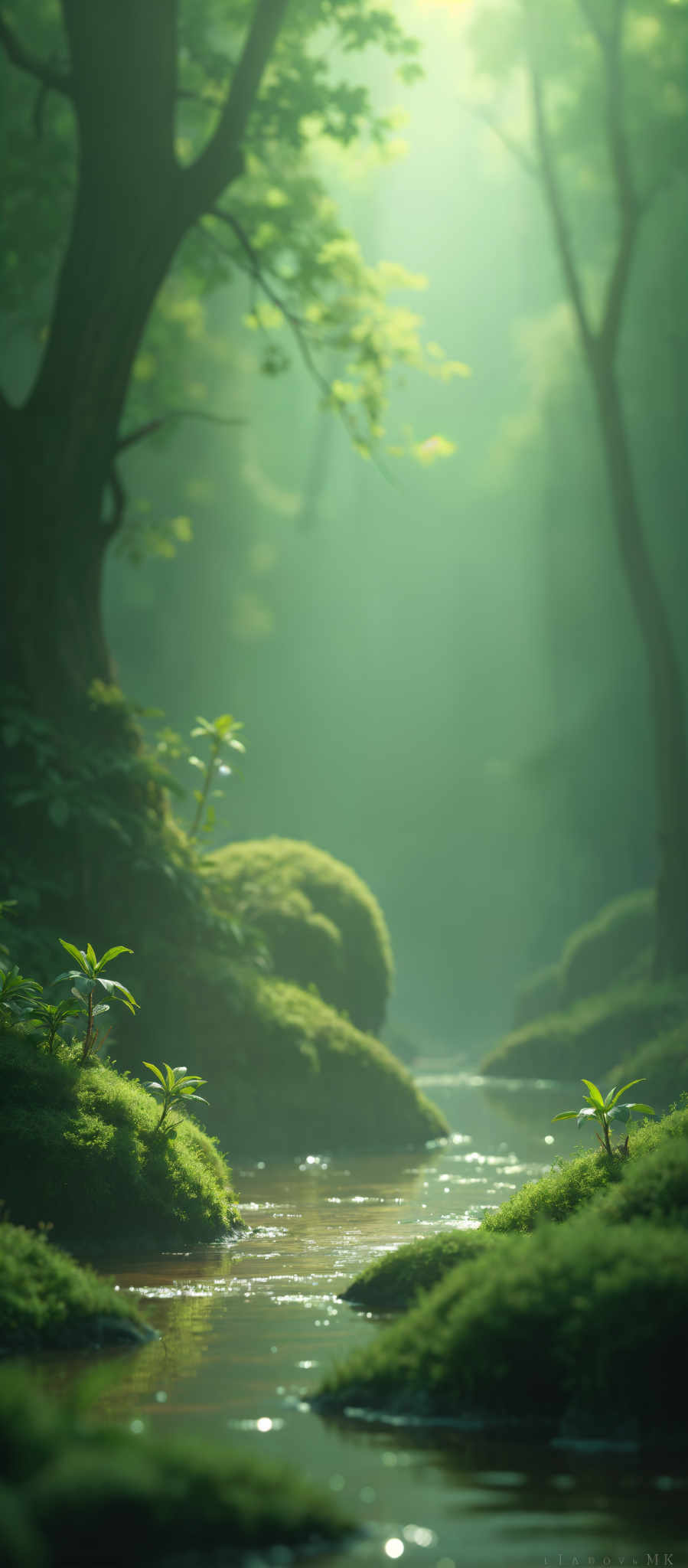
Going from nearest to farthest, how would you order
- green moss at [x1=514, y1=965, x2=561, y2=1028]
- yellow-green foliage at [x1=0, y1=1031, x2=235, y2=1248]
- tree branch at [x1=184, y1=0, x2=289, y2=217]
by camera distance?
yellow-green foliage at [x1=0, y1=1031, x2=235, y2=1248] < tree branch at [x1=184, y1=0, x2=289, y2=217] < green moss at [x1=514, y1=965, x2=561, y2=1028]

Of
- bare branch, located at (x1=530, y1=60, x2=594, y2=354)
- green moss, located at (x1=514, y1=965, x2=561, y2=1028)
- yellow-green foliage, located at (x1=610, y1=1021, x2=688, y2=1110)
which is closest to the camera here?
yellow-green foliage, located at (x1=610, y1=1021, x2=688, y2=1110)

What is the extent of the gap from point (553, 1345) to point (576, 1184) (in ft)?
7.14

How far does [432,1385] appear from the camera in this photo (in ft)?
16.6

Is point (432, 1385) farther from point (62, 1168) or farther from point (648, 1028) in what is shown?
point (648, 1028)

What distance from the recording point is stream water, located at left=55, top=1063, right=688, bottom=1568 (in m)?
3.85

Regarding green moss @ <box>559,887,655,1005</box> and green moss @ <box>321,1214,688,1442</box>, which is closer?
green moss @ <box>321,1214,688,1442</box>

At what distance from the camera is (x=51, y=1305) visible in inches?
228

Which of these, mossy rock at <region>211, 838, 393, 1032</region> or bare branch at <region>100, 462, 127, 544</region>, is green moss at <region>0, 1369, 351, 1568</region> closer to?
bare branch at <region>100, 462, 127, 544</region>

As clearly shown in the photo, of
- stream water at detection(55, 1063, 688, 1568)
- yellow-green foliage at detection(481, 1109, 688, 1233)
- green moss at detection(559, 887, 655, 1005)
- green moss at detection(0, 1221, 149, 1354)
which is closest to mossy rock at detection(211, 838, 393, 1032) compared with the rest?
stream water at detection(55, 1063, 688, 1568)

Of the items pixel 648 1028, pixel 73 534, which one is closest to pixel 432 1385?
pixel 73 534

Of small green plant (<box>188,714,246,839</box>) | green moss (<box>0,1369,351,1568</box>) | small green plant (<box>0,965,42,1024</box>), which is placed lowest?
green moss (<box>0,1369,351,1568</box>)

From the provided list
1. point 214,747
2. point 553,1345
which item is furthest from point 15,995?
point 214,747

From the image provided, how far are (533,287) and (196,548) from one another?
18745 mm

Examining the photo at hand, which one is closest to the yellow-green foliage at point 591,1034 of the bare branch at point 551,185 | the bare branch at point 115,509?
the bare branch at point 115,509
